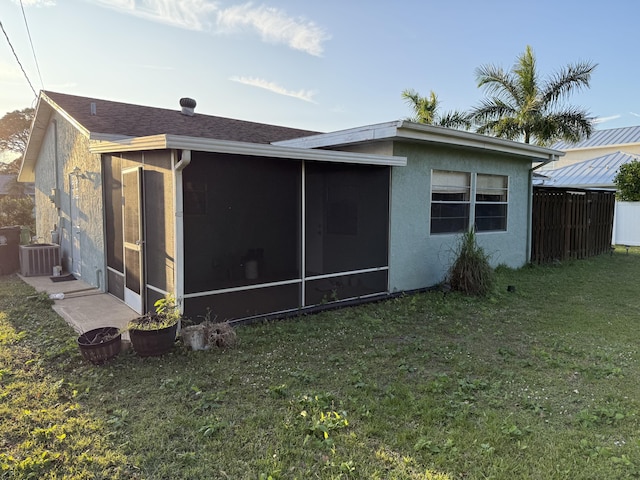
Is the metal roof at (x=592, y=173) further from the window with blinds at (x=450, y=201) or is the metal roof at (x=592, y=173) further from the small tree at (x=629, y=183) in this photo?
the window with blinds at (x=450, y=201)

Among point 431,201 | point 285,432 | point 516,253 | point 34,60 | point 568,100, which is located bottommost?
point 285,432

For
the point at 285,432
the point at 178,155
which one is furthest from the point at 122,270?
the point at 285,432

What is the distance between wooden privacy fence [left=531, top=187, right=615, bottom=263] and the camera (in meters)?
10.6

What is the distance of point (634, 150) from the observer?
91.9ft

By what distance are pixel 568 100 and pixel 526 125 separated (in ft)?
6.25

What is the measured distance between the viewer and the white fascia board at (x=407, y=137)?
20.9 feet

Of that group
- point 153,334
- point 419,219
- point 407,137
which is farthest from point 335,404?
point 419,219

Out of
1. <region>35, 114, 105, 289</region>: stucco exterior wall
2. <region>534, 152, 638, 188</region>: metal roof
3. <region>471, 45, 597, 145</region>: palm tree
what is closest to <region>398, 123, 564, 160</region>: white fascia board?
<region>35, 114, 105, 289</region>: stucco exterior wall

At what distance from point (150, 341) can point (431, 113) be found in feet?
64.3

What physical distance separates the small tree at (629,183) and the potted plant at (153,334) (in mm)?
18909

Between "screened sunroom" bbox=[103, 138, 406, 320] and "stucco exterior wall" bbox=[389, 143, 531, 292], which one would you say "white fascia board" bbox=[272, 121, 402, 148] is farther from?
"stucco exterior wall" bbox=[389, 143, 531, 292]

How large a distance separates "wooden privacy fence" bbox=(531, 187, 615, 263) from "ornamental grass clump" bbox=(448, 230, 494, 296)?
164 inches

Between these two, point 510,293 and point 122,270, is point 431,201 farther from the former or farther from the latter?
point 122,270

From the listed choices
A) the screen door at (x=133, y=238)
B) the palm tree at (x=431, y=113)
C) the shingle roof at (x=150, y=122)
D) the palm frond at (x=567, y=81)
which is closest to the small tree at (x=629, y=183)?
the palm frond at (x=567, y=81)
